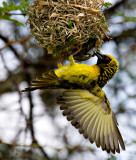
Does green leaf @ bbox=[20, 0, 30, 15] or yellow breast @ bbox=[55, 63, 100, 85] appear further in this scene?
yellow breast @ bbox=[55, 63, 100, 85]

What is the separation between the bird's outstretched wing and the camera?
2932mm

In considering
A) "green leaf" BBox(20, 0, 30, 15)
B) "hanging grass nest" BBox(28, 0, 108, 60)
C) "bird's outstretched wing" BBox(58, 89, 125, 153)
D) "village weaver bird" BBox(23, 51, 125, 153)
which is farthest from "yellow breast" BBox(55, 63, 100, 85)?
"green leaf" BBox(20, 0, 30, 15)

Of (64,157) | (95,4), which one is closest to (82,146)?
(64,157)

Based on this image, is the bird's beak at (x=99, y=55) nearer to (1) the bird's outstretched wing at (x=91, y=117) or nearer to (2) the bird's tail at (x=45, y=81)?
(1) the bird's outstretched wing at (x=91, y=117)

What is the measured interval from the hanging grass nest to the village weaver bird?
316mm

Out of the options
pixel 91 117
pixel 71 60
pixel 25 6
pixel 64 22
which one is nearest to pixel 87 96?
pixel 91 117

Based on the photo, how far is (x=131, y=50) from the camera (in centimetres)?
569

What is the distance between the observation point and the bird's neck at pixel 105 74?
3.04m

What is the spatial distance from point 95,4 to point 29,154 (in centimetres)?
254

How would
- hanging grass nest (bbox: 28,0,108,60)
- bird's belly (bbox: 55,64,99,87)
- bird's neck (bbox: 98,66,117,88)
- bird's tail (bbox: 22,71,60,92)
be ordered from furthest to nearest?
bird's neck (bbox: 98,66,117,88), bird's belly (bbox: 55,64,99,87), bird's tail (bbox: 22,71,60,92), hanging grass nest (bbox: 28,0,108,60)

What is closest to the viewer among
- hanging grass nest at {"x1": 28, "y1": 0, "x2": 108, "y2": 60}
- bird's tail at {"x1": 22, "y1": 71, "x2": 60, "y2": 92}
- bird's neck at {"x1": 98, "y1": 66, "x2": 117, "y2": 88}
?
hanging grass nest at {"x1": 28, "y1": 0, "x2": 108, "y2": 60}

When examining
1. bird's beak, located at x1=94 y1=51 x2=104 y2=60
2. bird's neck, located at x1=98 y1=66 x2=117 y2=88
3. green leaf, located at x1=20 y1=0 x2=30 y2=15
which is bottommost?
bird's neck, located at x1=98 y1=66 x2=117 y2=88

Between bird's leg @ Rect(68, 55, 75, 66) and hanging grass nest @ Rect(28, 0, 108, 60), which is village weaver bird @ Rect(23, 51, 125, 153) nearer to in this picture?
bird's leg @ Rect(68, 55, 75, 66)

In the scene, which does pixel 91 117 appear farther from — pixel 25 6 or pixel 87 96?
pixel 25 6
